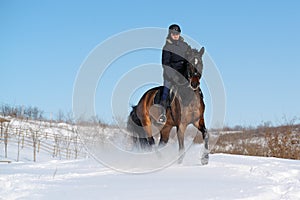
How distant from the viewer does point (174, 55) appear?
24.4ft

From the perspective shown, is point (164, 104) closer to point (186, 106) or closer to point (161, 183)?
point (186, 106)

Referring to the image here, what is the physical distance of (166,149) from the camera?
8.09 m

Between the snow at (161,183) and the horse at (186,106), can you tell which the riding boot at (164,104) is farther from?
the snow at (161,183)

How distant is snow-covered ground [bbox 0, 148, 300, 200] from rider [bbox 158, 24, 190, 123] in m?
2.09

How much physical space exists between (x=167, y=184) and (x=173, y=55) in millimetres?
3484

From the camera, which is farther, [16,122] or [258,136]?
[16,122]

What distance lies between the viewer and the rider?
732cm

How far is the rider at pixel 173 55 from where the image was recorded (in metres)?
7.32

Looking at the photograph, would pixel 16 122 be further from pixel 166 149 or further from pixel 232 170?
pixel 232 170

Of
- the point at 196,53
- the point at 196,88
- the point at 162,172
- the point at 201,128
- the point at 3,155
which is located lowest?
the point at 3,155

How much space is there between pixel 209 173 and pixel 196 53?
8.37 feet

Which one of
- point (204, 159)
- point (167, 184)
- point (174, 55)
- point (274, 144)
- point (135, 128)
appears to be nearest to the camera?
point (167, 184)

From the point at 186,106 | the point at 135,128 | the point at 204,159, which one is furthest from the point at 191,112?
the point at 135,128

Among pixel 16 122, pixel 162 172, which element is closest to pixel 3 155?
pixel 16 122
